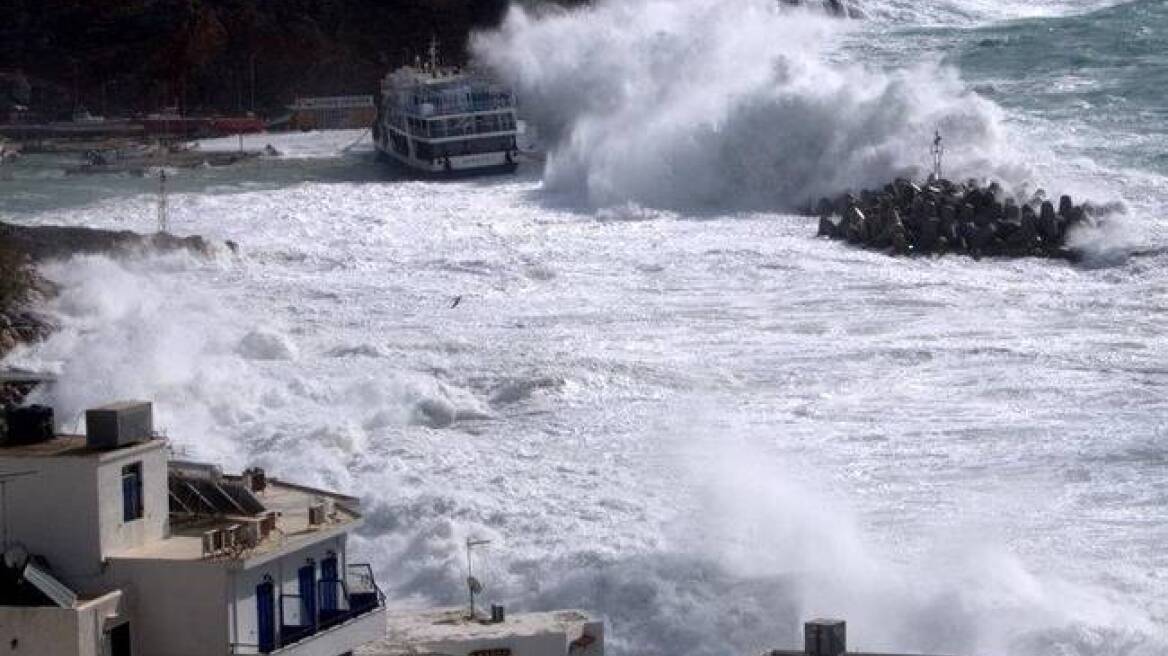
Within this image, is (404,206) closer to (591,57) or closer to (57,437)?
(591,57)

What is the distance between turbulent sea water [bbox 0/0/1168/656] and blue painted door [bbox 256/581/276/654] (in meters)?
7.65

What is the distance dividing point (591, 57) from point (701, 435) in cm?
4170

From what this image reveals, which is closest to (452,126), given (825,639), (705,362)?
(705,362)

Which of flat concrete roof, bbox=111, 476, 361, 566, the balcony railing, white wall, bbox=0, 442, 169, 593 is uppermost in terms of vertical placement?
white wall, bbox=0, 442, 169, 593

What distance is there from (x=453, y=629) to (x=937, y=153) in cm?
3698

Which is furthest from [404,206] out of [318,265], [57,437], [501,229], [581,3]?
[57,437]

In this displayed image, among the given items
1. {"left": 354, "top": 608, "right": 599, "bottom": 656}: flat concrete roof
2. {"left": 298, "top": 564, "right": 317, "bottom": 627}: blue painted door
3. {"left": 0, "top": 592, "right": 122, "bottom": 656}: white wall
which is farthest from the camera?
{"left": 354, "top": 608, "right": 599, "bottom": 656}: flat concrete roof

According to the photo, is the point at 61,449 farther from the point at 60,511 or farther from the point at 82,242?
the point at 82,242

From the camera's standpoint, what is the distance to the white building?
1252cm

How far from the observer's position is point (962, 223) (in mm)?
45250

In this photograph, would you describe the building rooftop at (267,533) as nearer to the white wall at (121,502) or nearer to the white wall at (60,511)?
the white wall at (121,502)

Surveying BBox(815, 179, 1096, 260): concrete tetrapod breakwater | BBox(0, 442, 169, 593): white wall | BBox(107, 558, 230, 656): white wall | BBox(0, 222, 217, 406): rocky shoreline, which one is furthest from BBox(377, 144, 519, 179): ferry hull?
BBox(107, 558, 230, 656): white wall

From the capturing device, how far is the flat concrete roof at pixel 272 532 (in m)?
13.0

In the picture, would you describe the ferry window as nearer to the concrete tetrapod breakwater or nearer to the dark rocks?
the dark rocks
